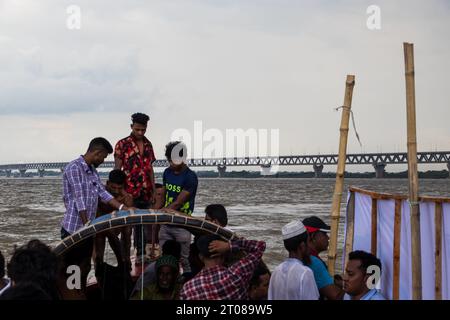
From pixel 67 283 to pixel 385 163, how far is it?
104 metres

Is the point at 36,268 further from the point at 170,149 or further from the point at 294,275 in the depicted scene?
the point at 170,149

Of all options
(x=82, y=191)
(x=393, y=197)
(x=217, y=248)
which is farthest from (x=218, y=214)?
(x=217, y=248)

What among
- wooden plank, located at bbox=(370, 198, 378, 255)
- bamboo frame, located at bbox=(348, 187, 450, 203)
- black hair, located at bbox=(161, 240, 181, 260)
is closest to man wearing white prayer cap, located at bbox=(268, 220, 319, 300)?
bamboo frame, located at bbox=(348, 187, 450, 203)

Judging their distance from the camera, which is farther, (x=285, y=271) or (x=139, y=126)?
(x=139, y=126)

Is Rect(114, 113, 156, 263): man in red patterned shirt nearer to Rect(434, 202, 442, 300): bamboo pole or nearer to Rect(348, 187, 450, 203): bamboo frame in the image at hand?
Rect(348, 187, 450, 203): bamboo frame

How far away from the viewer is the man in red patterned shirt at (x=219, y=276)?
4.61 m

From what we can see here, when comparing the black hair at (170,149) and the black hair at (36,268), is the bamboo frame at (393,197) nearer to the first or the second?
the black hair at (170,149)

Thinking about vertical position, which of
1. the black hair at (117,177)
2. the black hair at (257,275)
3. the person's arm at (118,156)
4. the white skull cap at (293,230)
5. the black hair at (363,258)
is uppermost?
the person's arm at (118,156)

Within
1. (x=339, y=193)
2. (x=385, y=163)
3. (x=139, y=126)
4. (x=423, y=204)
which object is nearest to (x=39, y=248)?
(x=423, y=204)

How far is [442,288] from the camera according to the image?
5887mm

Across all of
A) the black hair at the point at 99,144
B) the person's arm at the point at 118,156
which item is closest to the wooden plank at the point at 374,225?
the black hair at the point at 99,144

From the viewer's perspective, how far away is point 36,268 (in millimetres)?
4406

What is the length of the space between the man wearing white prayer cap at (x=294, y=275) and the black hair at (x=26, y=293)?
1.84 meters
